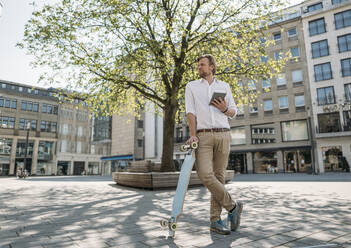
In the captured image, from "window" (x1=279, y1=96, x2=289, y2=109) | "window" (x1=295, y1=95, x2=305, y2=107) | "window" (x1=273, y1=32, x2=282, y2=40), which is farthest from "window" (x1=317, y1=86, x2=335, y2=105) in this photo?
"window" (x1=273, y1=32, x2=282, y2=40)

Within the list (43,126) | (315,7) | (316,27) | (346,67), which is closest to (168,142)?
(346,67)

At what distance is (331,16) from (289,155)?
57.1ft

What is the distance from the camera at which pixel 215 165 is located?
316cm

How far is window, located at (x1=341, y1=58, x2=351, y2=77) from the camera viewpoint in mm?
28359

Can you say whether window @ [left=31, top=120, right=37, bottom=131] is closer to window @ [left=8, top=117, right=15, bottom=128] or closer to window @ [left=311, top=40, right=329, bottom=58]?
window @ [left=8, top=117, right=15, bottom=128]

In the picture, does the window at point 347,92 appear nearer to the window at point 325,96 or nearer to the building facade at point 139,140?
the window at point 325,96

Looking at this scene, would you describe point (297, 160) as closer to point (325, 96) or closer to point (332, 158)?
point (332, 158)

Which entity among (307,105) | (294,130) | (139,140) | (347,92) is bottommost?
(294,130)

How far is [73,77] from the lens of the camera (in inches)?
469

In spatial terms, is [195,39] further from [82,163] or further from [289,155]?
[82,163]

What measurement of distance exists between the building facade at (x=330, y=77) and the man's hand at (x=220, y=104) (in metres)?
29.2

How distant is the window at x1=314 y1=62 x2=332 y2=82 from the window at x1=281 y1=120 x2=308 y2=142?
221 inches

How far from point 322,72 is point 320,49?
293 cm

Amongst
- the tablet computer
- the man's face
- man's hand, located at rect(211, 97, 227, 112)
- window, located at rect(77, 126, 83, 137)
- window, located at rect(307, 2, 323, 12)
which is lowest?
man's hand, located at rect(211, 97, 227, 112)
